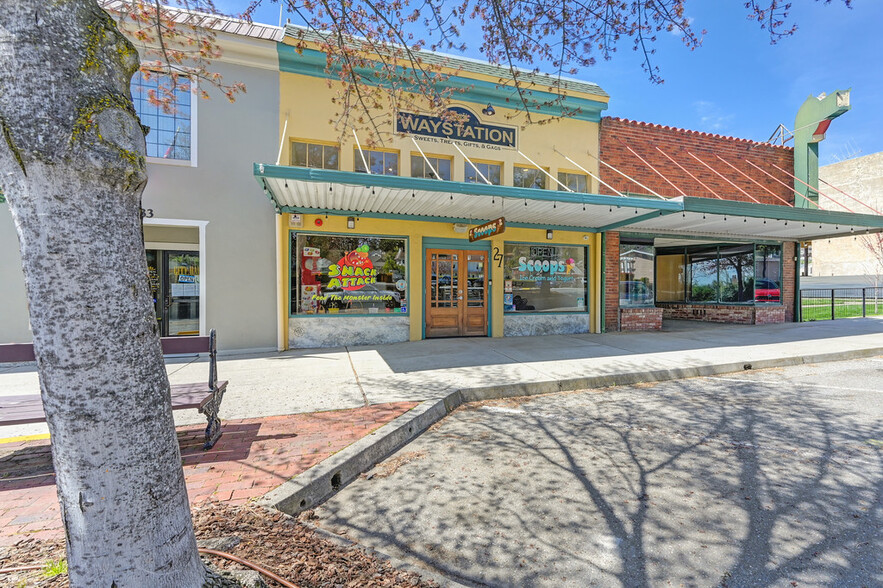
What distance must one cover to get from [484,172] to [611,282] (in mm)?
4848

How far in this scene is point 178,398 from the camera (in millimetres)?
3943

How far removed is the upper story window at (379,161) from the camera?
965 centimetres

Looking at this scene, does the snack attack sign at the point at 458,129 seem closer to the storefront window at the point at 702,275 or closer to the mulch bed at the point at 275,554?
the storefront window at the point at 702,275

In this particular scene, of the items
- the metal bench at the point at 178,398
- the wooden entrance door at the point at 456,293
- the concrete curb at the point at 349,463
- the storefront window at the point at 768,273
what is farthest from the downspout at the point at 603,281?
the metal bench at the point at 178,398

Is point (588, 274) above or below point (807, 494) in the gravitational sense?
above

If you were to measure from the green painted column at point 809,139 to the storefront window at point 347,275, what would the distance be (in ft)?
42.2

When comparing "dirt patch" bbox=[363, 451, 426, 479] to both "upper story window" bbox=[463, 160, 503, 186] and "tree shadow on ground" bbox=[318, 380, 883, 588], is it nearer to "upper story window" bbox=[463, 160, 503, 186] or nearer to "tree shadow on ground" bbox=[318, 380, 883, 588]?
"tree shadow on ground" bbox=[318, 380, 883, 588]

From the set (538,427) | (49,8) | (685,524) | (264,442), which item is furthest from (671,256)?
(49,8)

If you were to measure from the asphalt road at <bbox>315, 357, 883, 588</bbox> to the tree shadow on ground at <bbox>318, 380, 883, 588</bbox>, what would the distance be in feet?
0.04

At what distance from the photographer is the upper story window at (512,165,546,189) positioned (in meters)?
10.9

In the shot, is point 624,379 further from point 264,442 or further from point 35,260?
point 35,260

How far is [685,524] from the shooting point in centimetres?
274

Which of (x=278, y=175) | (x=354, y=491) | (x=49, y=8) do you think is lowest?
(x=354, y=491)

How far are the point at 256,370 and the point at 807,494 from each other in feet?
23.5
